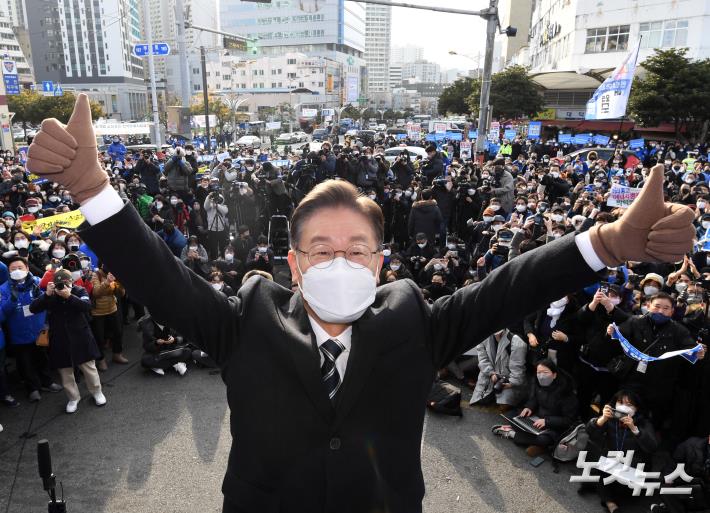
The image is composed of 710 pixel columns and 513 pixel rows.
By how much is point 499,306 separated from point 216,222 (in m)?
9.91

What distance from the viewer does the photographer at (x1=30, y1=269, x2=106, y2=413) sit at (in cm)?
589

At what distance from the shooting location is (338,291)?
5.21ft

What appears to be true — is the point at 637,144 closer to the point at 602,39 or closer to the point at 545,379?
the point at 545,379

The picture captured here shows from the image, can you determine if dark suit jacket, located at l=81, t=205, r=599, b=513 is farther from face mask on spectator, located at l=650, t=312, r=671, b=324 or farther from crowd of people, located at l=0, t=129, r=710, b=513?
face mask on spectator, located at l=650, t=312, r=671, b=324

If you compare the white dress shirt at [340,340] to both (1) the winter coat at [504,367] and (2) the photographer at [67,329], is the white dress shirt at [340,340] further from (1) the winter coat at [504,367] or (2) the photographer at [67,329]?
(2) the photographer at [67,329]

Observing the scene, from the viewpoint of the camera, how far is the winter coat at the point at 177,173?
12664mm

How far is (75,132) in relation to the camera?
133 centimetres

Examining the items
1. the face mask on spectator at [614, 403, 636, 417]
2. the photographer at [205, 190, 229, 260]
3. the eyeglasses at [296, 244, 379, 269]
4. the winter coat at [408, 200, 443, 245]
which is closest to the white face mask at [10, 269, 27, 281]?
the photographer at [205, 190, 229, 260]

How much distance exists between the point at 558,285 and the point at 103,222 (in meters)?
1.25

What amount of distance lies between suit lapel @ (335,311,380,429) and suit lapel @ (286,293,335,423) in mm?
34

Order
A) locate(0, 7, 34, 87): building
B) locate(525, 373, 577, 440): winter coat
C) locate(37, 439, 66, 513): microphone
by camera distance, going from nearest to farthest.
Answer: locate(37, 439, 66, 513): microphone, locate(525, 373, 577, 440): winter coat, locate(0, 7, 34, 87): building

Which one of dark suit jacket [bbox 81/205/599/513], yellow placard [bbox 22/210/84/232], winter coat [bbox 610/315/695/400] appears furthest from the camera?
yellow placard [bbox 22/210/84/232]

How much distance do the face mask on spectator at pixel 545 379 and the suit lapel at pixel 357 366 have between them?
15.5 feet

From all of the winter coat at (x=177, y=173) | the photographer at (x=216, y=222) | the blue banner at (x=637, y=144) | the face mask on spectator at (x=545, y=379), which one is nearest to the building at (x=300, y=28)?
the blue banner at (x=637, y=144)
